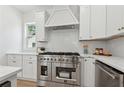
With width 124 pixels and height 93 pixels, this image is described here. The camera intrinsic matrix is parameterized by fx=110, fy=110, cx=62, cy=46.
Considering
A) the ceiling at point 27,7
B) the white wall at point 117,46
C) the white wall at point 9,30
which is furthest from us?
the ceiling at point 27,7

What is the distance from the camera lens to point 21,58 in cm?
342

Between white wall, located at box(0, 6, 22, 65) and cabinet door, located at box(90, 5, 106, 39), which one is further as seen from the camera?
white wall, located at box(0, 6, 22, 65)

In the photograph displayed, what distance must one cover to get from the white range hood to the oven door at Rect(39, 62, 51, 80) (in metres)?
1.15

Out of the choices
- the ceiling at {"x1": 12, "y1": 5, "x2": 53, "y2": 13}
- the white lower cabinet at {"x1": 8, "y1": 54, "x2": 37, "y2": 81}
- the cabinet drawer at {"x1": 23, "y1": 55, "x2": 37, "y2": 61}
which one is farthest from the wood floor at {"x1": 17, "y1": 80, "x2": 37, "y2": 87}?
the ceiling at {"x1": 12, "y1": 5, "x2": 53, "y2": 13}

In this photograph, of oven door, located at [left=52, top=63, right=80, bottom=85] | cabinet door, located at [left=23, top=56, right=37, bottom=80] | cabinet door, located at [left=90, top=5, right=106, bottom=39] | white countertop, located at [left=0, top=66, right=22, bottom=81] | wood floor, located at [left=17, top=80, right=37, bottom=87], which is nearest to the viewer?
white countertop, located at [left=0, top=66, right=22, bottom=81]

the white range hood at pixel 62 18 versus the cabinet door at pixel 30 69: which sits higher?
the white range hood at pixel 62 18

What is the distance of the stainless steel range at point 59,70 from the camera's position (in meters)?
2.58

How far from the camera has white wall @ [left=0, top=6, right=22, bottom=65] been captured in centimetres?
→ 343

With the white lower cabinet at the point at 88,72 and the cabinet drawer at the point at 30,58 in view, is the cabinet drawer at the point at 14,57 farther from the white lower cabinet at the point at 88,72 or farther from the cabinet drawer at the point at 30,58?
the white lower cabinet at the point at 88,72

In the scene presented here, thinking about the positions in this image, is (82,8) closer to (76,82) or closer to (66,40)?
(66,40)

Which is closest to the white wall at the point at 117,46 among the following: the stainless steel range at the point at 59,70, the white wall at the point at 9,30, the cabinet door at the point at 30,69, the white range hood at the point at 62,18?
the stainless steel range at the point at 59,70

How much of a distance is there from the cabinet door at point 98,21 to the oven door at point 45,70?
135 cm

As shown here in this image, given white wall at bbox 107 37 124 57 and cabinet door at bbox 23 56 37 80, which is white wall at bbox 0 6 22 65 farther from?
white wall at bbox 107 37 124 57

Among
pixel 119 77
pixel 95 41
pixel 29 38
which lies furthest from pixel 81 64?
pixel 29 38
